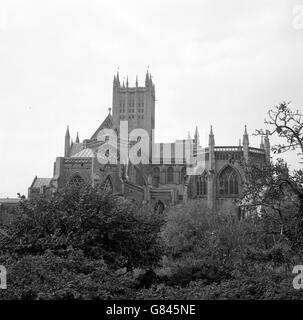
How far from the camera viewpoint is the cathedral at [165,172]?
58072 millimetres

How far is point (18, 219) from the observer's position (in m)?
21.2

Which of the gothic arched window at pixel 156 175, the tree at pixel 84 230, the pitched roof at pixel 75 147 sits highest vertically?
the pitched roof at pixel 75 147

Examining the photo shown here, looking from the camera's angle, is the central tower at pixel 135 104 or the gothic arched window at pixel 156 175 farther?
the central tower at pixel 135 104

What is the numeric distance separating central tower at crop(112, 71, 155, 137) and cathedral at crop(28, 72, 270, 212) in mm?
4375

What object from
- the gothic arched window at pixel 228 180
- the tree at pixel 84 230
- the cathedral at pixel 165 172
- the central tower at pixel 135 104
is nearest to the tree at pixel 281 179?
the tree at pixel 84 230

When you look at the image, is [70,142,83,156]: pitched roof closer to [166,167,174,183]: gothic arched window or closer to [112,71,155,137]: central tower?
[166,167,174,183]: gothic arched window

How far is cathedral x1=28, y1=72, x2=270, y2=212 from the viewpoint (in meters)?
58.1

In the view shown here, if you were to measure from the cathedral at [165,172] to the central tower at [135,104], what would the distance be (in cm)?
437

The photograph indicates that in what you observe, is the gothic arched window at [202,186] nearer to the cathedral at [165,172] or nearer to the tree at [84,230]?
the cathedral at [165,172]

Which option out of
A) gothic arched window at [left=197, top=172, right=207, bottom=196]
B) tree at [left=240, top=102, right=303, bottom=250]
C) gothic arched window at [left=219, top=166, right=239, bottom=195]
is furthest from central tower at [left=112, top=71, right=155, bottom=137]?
tree at [left=240, top=102, right=303, bottom=250]

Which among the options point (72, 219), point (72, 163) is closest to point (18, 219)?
point (72, 219)

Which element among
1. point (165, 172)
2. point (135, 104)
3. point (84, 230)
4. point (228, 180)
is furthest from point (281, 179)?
point (135, 104)

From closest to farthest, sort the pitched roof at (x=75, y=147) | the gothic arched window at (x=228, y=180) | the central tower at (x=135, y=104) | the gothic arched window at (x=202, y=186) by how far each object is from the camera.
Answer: the gothic arched window at (x=228, y=180) < the gothic arched window at (x=202, y=186) < the pitched roof at (x=75, y=147) < the central tower at (x=135, y=104)
